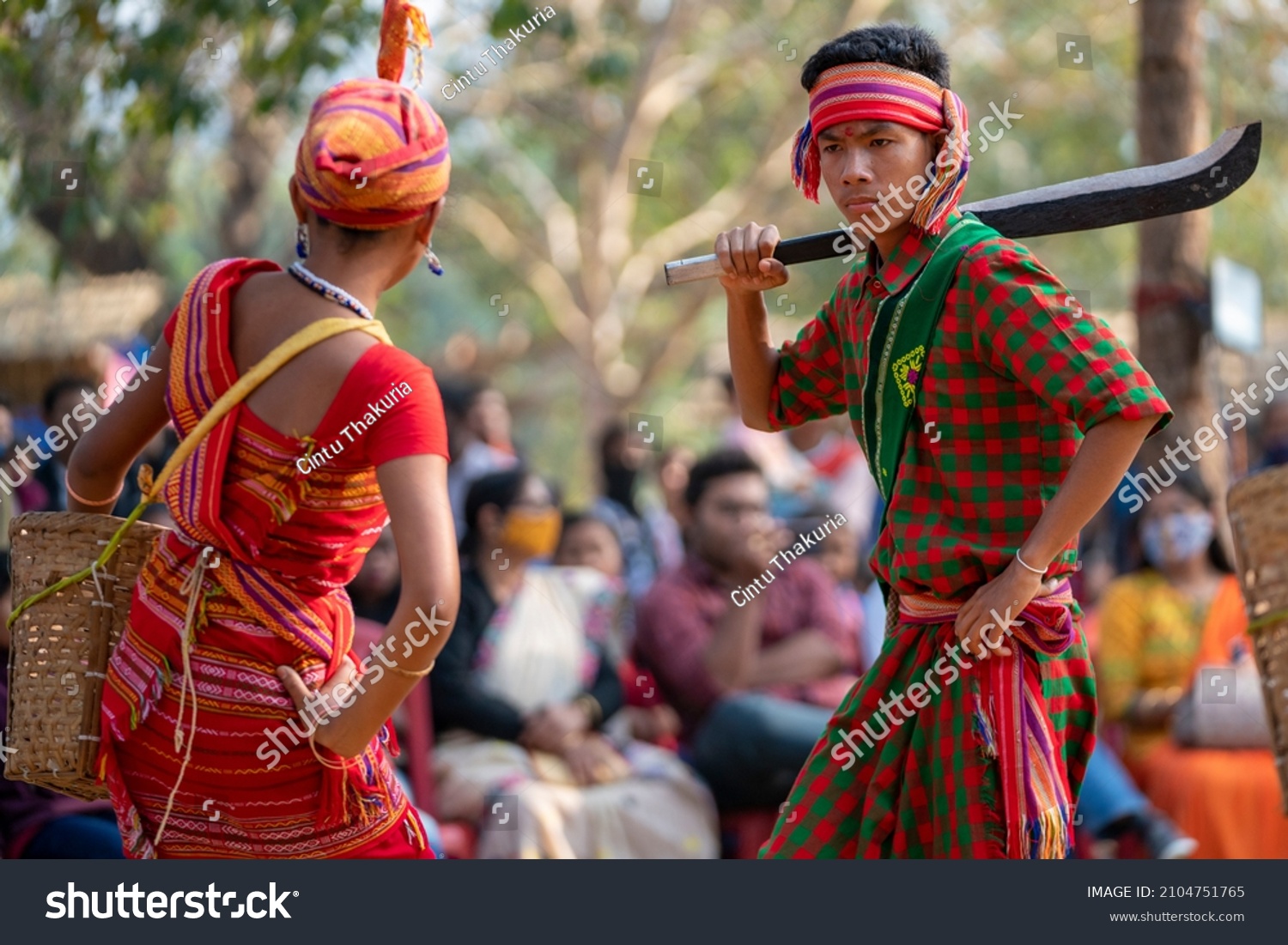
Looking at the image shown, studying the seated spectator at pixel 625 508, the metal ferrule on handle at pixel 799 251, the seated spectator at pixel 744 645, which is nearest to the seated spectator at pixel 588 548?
the seated spectator at pixel 625 508

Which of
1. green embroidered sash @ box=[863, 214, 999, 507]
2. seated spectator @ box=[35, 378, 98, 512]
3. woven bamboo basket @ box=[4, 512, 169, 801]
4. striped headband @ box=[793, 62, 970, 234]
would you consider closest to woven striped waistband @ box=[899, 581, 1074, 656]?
green embroidered sash @ box=[863, 214, 999, 507]

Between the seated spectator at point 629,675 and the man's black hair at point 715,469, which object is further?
the man's black hair at point 715,469

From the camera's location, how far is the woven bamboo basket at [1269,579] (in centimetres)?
252

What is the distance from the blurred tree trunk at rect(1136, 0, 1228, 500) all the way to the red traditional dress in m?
4.52

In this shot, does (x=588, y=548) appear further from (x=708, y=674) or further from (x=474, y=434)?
(x=474, y=434)

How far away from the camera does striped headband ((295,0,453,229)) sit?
8.06 feet

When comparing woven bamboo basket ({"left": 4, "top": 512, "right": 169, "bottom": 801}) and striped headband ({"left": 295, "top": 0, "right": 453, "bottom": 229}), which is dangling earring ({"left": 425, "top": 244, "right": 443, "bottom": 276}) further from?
woven bamboo basket ({"left": 4, "top": 512, "right": 169, "bottom": 801})

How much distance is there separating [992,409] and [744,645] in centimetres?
319

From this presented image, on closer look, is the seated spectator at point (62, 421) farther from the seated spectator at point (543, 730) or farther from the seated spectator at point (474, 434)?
the seated spectator at point (474, 434)

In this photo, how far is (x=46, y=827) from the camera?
4379mm

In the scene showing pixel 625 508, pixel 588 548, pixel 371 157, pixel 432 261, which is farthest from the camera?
pixel 625 508

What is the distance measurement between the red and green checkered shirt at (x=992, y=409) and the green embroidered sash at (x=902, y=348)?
0.02 meters

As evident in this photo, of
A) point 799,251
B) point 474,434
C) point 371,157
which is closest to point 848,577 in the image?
point 474,434

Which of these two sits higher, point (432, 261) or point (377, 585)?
point (377, 585)
